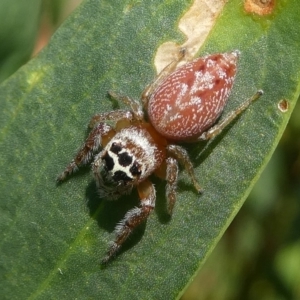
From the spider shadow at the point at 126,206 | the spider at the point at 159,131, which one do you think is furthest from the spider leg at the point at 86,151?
the spider shadow at the point at 126,206

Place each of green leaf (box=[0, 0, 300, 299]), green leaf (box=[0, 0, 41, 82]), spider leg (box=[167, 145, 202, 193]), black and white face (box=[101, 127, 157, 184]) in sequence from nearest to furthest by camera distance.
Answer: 1. green leaf (box=[0, 0, 300, 299])
2. spider leg (box=[167, 145, 202, 193])
3. black and white face (box=[101, 127, 157, 184])
4. green leaf (box=[0, 0, 41, 82])

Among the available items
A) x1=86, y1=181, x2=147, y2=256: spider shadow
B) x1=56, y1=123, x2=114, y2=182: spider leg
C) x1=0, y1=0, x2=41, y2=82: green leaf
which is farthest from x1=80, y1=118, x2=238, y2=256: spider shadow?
x1=0, y1=0, x2=41, y2=82: green leaf

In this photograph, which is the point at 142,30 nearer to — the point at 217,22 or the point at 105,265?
the point at 217,22

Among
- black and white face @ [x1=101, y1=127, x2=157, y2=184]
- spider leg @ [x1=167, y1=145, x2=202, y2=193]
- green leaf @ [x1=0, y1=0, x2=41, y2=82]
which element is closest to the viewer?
spider leg @ [x1=167, y1=145, x2=202, y2=193]

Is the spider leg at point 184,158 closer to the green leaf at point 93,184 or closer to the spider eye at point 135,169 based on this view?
the green leaf at point 93,184

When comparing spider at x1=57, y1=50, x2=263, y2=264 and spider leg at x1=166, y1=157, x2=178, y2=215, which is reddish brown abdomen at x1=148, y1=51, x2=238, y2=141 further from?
spider leg at x1=166, y1=157, x2=178, y2=215

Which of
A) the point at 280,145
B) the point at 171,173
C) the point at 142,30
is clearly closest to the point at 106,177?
the point at 171,173
